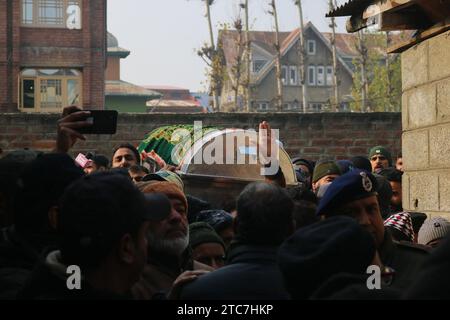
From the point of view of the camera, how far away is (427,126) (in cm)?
726

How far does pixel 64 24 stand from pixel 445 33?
25.7 m

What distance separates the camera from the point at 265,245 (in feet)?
12.1

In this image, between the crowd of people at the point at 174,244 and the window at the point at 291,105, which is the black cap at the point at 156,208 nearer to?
the crowd of people at the point at 174,244

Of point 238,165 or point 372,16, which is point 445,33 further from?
point 238,165

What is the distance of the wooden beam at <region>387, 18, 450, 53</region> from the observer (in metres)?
6.86

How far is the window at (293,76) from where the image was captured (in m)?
68.8

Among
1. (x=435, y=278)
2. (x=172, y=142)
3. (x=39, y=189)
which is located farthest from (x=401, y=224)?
(x=172, y=142)

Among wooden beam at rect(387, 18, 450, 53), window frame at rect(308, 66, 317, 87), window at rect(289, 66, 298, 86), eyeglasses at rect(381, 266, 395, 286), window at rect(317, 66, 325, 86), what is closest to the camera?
eyeglasses at rect(381, 266, 395, 286)

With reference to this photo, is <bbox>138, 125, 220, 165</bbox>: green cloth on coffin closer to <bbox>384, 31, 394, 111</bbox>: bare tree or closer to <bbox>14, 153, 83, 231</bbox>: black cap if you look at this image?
<bbox>14, 153, 83, 231</bbox>: black cap

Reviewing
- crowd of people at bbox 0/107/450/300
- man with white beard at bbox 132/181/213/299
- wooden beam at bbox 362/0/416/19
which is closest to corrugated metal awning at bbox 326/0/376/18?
wooden beam at bbox 362/0/416/19

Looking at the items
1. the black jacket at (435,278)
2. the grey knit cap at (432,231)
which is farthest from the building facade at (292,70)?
the black jacket at (435,278)

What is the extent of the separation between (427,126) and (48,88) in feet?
82.7

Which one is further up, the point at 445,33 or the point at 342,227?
the point at 445,33
